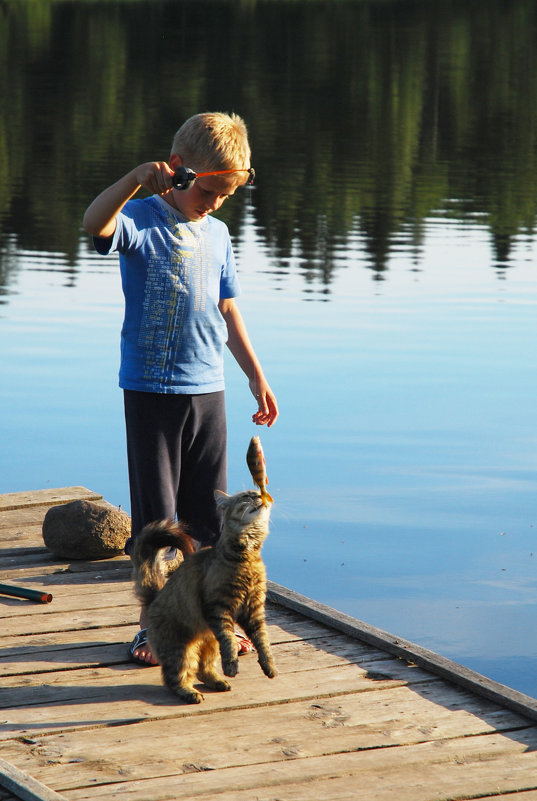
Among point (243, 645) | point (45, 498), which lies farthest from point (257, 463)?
point (45, 498)

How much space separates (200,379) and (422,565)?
313 cm

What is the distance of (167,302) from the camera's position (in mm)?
4465

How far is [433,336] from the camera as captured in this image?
13508mm

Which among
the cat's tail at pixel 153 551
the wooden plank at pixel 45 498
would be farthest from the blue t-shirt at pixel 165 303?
the wooden plank at pixel 45 498

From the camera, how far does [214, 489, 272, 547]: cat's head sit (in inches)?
161

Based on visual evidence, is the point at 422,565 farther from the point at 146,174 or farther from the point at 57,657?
the point at 146,174

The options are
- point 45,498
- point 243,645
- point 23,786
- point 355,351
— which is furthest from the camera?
point 355,351

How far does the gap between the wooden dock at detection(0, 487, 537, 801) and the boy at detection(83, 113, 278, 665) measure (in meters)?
0.36

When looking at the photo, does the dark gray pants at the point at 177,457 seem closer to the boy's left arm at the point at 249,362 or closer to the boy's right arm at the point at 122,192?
the boy's left arm at the point at 249,362

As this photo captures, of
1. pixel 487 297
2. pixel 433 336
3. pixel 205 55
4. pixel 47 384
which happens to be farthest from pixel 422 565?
pixel 205 55

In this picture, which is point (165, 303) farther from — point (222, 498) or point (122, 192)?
point (222, 498)

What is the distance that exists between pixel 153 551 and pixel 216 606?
0.44 metres

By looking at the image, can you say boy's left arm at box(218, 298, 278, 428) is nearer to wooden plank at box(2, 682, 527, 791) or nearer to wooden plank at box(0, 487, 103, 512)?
wooden plank at box(2, 682, 527, 791)

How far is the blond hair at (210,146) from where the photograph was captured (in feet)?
14.1
